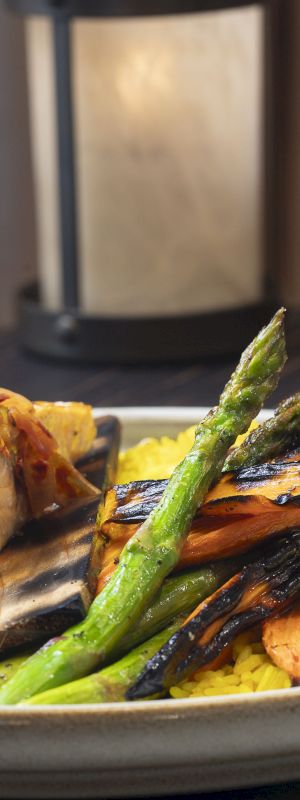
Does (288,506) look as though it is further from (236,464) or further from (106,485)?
(106,485)

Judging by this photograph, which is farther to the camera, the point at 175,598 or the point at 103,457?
the point at 103,457

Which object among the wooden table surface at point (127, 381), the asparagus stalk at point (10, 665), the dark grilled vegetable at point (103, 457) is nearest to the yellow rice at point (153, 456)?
the dark grilled vegetable at point (103, 457)

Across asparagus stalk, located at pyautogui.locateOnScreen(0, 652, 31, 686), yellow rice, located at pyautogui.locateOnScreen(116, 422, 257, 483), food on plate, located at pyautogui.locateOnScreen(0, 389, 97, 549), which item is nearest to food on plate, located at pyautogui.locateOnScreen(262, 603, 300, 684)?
asparagus stalk, located at pyautogui.locateOnScreen(0, 652, 31, 686)

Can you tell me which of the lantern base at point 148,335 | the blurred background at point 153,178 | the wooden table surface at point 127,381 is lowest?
the wooden table surface at point 127,381

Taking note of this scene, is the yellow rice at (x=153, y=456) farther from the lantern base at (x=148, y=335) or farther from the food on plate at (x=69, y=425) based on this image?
the lantern base at (x=148, y=335)

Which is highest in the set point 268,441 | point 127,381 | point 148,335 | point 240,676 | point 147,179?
point 268,441

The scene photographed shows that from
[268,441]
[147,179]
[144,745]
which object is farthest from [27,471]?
[147,179]

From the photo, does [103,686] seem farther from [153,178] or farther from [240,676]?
[153,178]
